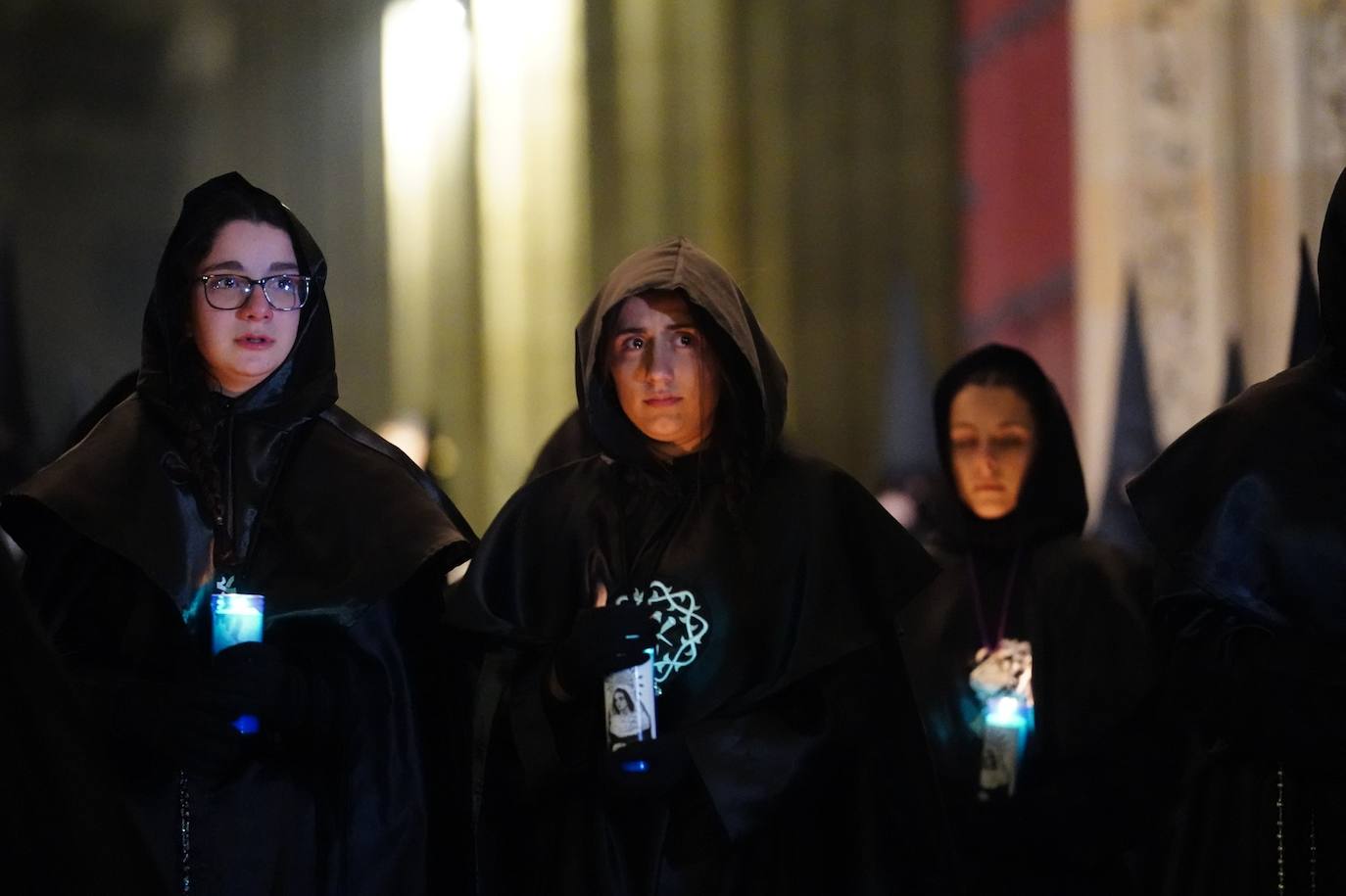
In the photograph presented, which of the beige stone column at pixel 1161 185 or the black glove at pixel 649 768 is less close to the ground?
the beige stone column at pixel 1161 185

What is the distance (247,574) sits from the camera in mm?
3736

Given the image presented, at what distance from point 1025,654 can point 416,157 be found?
475 cm

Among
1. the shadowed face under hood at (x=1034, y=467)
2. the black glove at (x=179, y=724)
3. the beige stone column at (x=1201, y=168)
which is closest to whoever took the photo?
the black glove at (x=179, y=724)

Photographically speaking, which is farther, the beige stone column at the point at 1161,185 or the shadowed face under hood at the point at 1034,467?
the beige stone column at the point at 1161,185

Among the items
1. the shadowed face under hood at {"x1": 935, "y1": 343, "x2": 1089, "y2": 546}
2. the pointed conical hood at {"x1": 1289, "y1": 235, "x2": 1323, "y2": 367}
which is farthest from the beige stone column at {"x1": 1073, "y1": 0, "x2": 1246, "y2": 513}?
the shadowed face under hood at {"x1": 935, "y1": 343, "x2": 1089, "y2": 546}

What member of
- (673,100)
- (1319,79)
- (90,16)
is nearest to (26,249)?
(90,16)

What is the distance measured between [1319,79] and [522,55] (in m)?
3.97

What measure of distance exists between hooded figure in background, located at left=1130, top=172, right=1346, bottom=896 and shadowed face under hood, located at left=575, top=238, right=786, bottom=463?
34.9 inches

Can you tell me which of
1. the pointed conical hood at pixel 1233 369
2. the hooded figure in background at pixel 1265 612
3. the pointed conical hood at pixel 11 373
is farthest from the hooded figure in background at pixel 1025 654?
the pointed conical hood at pixel 11 373

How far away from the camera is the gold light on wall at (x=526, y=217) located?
8.75 meters

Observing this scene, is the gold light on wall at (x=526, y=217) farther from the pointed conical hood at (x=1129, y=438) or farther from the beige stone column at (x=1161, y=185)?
the pointed conical hood at (x=1129, y=438)

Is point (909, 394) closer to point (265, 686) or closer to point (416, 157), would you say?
point (416, 157)

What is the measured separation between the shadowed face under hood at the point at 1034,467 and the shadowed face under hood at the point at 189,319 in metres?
2.20

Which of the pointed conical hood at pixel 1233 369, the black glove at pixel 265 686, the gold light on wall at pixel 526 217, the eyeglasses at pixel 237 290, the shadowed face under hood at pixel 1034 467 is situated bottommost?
the black glove at pixel 265 686
